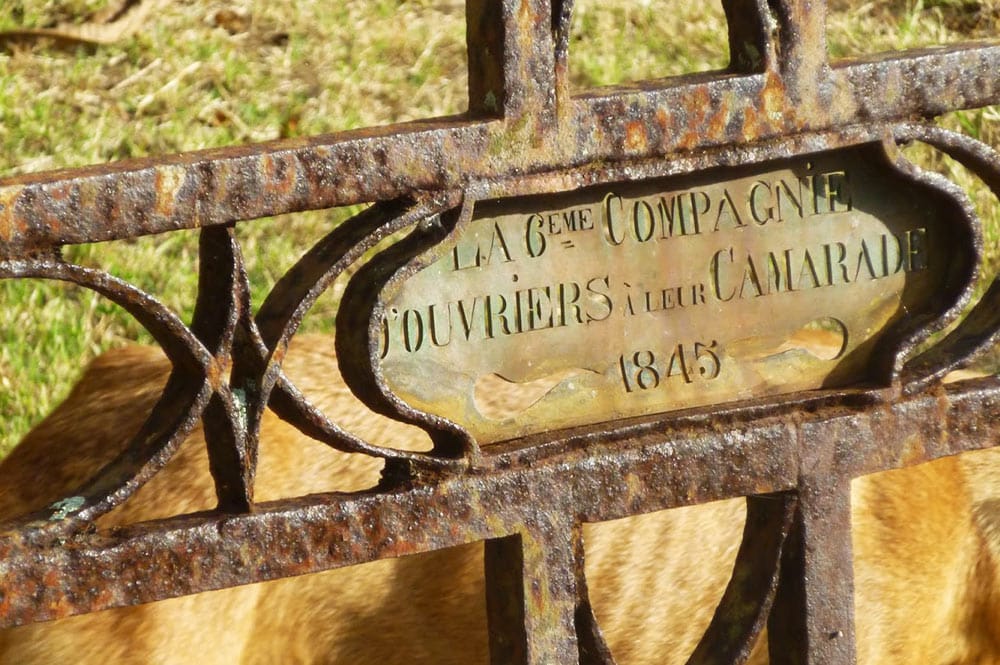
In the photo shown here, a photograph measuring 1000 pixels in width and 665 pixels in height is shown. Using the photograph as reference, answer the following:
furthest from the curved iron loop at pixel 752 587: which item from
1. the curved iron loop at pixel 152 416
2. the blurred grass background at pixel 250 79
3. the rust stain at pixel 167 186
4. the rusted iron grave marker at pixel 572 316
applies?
the blurred grass background at pixel 250 79

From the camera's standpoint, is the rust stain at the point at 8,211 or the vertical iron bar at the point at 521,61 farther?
the vertical iron bar at the point at 521,61

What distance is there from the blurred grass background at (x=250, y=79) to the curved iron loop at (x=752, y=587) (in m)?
3.41

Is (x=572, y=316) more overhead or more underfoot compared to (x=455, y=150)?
more underfoot

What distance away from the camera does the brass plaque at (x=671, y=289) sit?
2.01m

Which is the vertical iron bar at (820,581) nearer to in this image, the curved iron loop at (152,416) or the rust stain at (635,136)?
the rust stain at (635,136)

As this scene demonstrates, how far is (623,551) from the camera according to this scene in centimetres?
402

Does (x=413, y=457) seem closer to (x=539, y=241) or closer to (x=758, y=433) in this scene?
(x=539, y=241)

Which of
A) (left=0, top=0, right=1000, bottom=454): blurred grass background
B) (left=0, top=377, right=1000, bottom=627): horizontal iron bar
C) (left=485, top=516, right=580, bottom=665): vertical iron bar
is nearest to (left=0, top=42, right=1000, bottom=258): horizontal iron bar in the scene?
(left=0, top=377, right=1000, bottom=627): horizontal iron bar

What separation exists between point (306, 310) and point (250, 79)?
16.3 feet

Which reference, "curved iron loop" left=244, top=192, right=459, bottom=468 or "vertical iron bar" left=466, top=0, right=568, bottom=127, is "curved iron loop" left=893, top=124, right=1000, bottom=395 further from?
"curved iron loop" left=244, top=192, right=459, bottom=468

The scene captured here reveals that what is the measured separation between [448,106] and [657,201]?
15.5ft

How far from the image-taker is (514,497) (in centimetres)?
204

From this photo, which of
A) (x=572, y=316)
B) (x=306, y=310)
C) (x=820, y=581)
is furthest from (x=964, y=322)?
(x=306, y=310)

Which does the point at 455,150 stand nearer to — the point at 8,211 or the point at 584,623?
the point at 8,211
